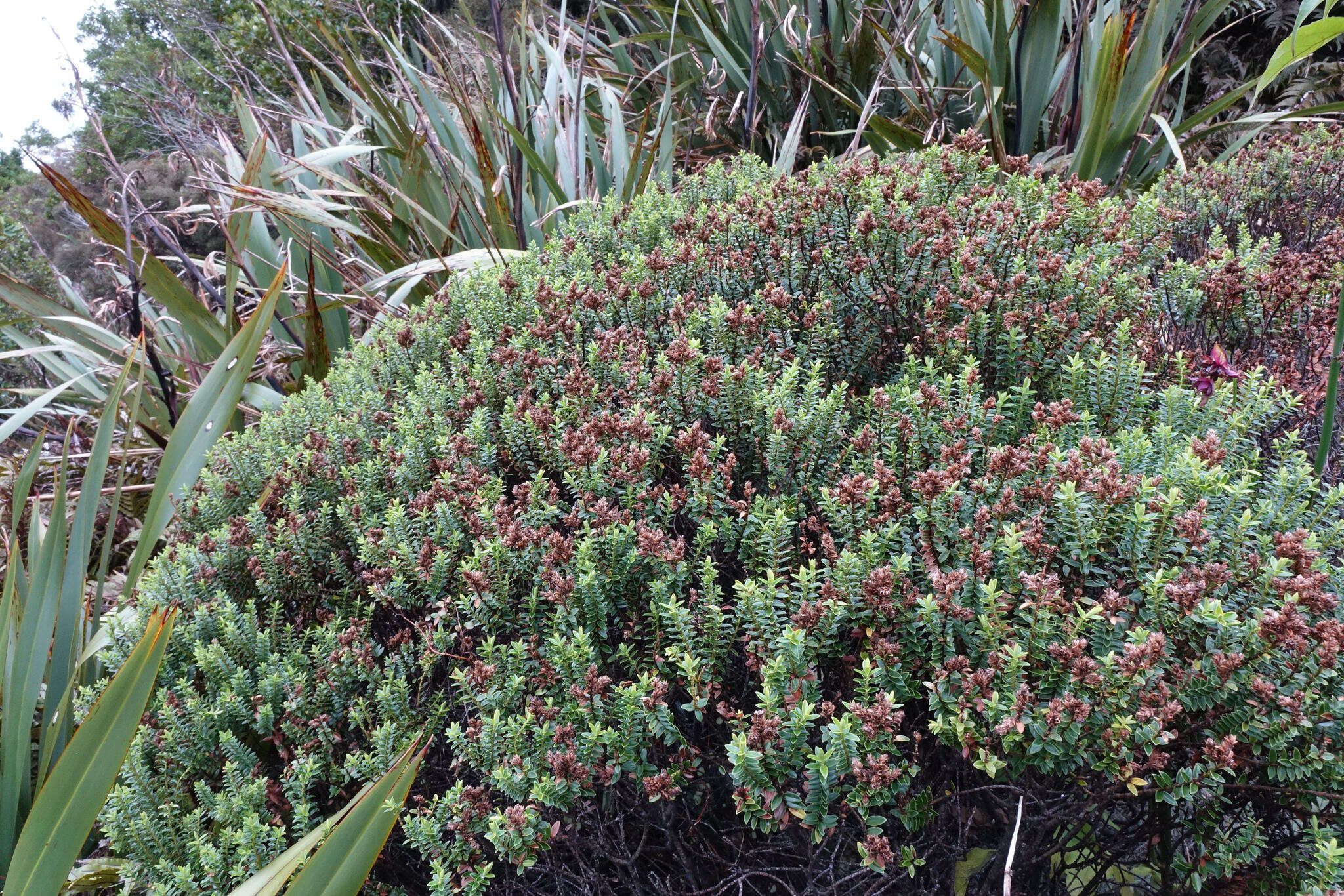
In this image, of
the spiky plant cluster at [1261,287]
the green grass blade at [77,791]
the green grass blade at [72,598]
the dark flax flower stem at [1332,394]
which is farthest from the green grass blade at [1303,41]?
the green grass blade at [72,598]

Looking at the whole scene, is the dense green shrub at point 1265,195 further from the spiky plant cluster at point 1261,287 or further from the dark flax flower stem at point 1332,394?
the dark flax flower stem at point 1332,394

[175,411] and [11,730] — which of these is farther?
[175,411]

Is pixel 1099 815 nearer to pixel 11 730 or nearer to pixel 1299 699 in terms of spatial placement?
pixel 1299 699

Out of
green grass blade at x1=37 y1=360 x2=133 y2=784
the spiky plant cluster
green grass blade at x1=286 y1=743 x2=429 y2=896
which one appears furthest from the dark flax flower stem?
green grass blade at x1=37 y1=360 x2=133 y2=784

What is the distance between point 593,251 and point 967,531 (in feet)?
5.93

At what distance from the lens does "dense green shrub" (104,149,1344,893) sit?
46.3 inches

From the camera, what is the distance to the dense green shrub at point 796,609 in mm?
1177

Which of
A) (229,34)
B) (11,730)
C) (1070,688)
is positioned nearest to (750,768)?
(1070,688)

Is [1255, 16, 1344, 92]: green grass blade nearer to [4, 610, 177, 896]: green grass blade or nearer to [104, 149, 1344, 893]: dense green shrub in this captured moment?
[104, 149, 1344, 893]: dense green shrub

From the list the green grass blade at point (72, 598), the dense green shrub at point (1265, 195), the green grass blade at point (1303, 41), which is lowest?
the dense green shrub at point (1265, 195)

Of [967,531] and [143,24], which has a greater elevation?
[143,24]

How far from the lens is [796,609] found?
Answer: 136 cm

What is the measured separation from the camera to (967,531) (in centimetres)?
133

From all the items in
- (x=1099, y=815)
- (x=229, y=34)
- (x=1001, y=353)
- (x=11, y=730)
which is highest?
(x=229, y=34)
